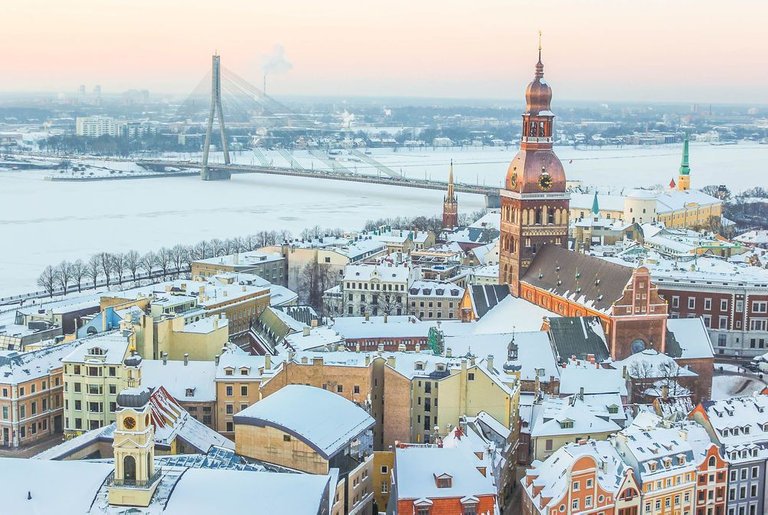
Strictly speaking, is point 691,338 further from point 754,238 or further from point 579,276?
point 754,238

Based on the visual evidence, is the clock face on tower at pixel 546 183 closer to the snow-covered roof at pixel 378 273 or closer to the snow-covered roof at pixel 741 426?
the snow-covered roof at pixel 378 273

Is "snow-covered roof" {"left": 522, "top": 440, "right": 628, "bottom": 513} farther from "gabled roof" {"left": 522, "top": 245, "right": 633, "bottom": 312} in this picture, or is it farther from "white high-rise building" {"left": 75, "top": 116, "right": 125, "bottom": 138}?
"white high-rise building" {"left": 75, "top": 116, "right": 125, "bottom": 138}

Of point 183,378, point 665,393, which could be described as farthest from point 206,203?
point 665,393

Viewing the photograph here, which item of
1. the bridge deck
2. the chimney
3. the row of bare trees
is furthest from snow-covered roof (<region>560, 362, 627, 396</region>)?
the bridge deck

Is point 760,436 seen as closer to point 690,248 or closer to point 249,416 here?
point 249,416

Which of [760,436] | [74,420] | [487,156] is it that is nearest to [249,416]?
[74,420]

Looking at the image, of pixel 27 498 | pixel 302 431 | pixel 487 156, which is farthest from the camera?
pixel 487 156

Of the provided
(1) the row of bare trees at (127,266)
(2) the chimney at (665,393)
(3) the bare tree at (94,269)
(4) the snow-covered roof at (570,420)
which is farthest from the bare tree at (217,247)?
(4) the snow-covered roof at (570,420)
